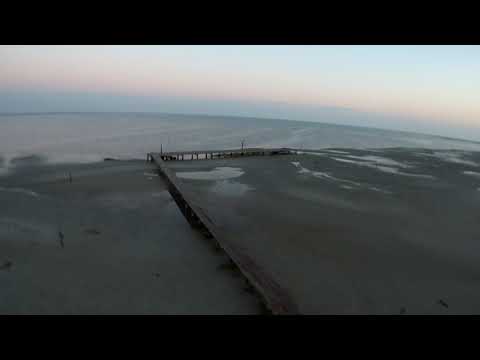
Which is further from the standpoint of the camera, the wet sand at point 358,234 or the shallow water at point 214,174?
the shallow water at point 214,174

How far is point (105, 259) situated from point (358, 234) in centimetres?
872

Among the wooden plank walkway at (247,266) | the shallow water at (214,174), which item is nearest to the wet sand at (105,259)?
the wooden plank walkway at (247,266)

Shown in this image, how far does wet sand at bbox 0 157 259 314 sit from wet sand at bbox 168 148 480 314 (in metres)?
1.69

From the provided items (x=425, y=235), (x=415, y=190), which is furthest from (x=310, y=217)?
(x=415, y=190)

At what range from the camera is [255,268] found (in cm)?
689

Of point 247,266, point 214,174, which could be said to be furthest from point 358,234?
point 214,174

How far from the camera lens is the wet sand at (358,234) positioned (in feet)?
22.2

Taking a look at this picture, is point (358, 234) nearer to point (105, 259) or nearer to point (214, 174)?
point (105, 259)

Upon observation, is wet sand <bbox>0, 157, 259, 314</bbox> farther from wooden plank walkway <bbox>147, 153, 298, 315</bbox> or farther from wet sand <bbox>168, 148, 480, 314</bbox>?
wet sand <bbox>168, 148, 480, 314</bbox>

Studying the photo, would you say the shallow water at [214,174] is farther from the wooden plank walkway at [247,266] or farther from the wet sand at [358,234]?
the wooden plank walkway at [247,266]

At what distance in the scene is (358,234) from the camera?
979 centimetres

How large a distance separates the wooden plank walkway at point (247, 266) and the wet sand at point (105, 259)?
1.37ft

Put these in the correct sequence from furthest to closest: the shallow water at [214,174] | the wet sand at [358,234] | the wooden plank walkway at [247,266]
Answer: the shallow water at [214,174]
the wet sand at [358,234]
the wooden plank walkway at [247,266]

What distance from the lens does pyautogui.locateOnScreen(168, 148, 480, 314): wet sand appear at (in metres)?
6.78
